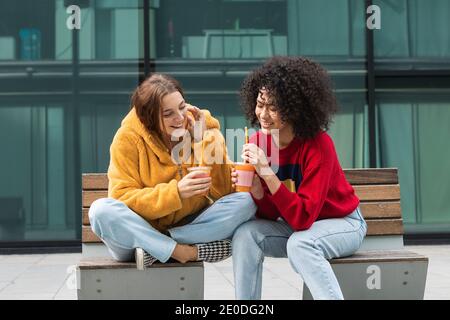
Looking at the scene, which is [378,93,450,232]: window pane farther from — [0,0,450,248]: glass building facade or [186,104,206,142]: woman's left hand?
[186,104,206,142]: woman's left hand

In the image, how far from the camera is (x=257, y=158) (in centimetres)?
323

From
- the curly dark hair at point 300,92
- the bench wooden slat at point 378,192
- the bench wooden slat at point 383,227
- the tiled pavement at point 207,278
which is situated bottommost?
the tiled pavement at point 207,278

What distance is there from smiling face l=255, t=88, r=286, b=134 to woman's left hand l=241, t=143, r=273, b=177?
23cm

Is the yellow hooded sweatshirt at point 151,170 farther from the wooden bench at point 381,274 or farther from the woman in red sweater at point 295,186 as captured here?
the wooden bench at point 381,274

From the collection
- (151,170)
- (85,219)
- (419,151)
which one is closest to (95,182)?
(85,219)

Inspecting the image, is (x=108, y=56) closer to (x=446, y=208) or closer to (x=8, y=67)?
(x=8, y=67)

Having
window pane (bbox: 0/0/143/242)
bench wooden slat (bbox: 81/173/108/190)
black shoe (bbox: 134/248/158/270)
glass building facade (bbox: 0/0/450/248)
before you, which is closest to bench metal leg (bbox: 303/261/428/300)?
black shoe (bbox: 134/248/158/270)

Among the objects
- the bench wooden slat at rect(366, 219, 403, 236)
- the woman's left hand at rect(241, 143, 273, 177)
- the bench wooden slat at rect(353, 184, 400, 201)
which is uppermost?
the woman's left hand at rect(241, 143, 273, 177)

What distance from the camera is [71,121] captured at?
338 inches

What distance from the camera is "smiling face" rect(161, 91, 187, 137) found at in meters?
3.39

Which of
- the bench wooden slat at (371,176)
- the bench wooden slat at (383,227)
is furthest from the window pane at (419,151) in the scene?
the bench wooden slat at (383,227)

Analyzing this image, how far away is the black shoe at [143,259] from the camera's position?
321cm

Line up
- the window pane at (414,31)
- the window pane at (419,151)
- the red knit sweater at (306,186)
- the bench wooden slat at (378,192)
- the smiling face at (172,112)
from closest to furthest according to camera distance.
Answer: the red knit sweater at (306,186)
the smiling face at (172,112)
the bench wooden slat at (378,192)
the window pane at (414,31)
the window pane at (419,151)
